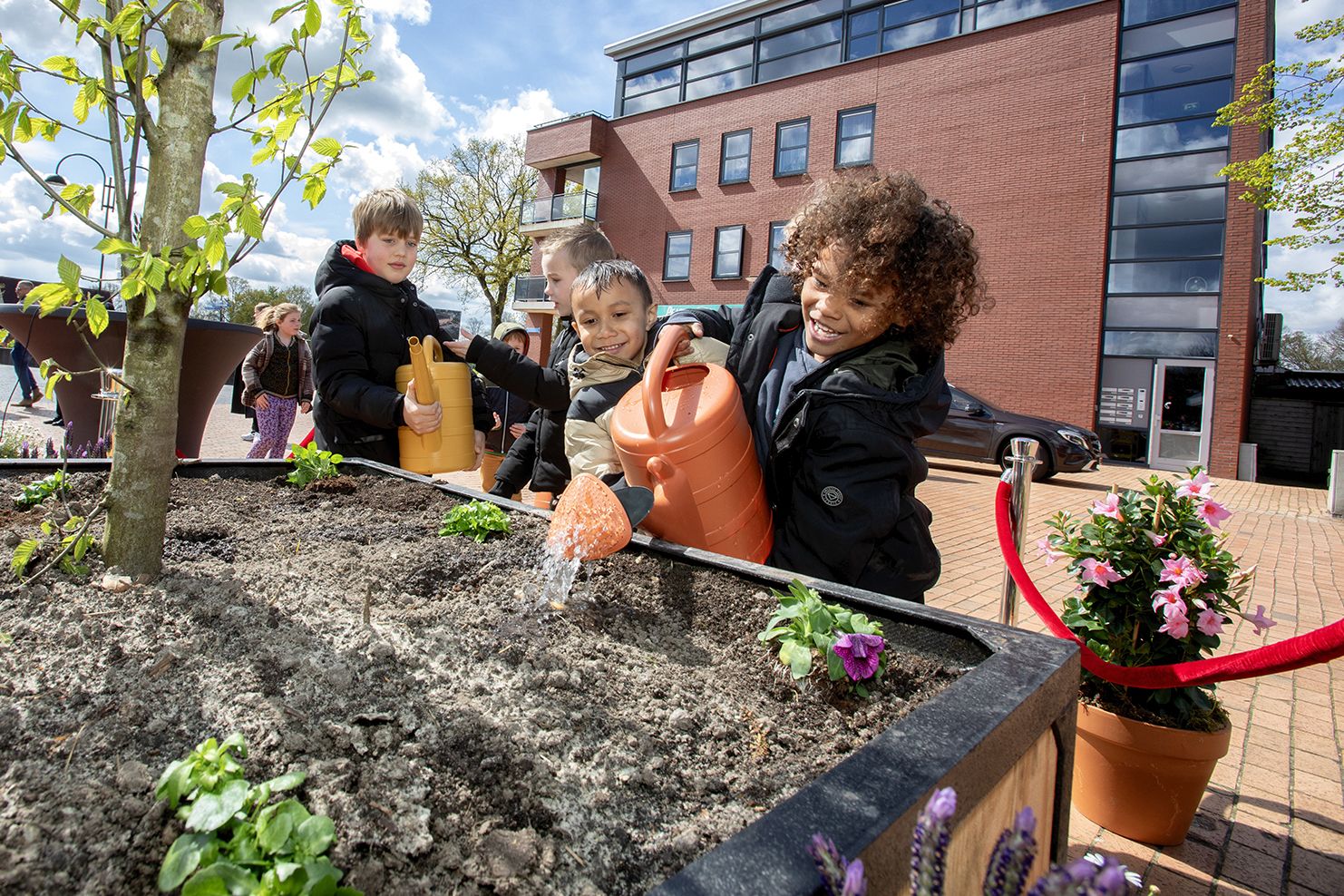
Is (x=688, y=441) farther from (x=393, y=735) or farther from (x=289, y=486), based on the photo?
(x=289, y=486)

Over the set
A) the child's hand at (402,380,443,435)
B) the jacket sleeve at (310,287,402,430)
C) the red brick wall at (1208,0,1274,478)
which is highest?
the red brick wall at (1208,0,1274,478)

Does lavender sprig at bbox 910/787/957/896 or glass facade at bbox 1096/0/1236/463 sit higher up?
glass facade at bbox 1096/0/1236/463

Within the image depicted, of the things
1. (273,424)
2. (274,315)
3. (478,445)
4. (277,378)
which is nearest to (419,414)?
(478,445)

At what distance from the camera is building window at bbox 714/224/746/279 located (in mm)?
19484

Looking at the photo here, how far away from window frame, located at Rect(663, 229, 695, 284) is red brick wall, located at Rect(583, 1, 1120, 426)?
7.60 feet

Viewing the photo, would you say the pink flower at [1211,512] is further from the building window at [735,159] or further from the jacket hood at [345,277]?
the building window at [735,159]

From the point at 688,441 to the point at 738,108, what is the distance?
68.3 ft

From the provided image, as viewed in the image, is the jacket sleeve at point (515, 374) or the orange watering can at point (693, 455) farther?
the jacket sleeve at point (515, 374)

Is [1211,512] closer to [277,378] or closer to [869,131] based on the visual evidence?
[277,378]

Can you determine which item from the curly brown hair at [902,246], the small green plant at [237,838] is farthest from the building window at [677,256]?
the small green plant at [237,838]

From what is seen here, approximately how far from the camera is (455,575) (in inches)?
62.5

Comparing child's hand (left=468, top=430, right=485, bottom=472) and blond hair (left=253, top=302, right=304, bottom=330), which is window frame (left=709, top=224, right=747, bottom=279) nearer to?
blond hair (left=253, top=302, right=304, bottom=330)

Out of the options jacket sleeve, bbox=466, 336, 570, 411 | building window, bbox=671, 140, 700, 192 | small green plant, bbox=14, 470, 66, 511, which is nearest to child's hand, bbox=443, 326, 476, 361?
jacket sleeve, bbox=466, 336, 570, 411

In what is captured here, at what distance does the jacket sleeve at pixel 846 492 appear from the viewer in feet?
5.20
